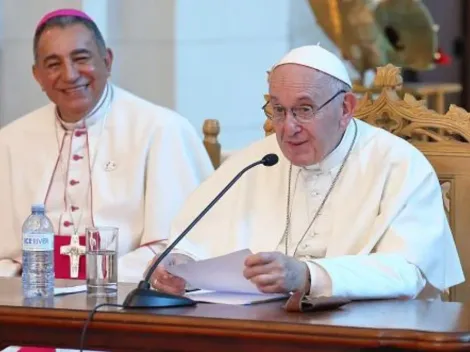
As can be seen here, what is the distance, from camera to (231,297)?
3.67 metres

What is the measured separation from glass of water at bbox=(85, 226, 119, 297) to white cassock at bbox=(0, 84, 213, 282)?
142cm

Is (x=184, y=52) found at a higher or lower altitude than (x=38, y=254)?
higher

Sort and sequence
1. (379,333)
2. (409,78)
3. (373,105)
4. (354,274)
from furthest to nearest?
(409,78), (373,105), (354,274), (379,333)

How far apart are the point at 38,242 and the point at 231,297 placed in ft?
1.90

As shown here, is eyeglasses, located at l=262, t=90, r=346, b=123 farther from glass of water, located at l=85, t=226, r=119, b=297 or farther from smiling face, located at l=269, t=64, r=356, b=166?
glass of water, located at l=85, t=226, r=119, b=297

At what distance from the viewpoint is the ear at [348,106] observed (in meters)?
4.20

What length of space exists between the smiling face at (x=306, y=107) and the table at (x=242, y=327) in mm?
671

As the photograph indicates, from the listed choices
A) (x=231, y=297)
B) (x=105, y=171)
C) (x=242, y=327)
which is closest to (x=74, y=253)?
(x=105, y=171)

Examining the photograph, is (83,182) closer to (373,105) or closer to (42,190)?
(42,190)

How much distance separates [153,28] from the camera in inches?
274

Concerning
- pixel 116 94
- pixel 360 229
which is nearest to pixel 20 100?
pixel 116 94

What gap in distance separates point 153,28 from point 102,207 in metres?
1.83

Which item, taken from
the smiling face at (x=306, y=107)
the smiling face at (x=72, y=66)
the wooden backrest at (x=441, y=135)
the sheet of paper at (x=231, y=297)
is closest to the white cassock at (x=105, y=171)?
the smiling face at (x=72, y=66)

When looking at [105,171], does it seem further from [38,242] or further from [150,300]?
[150,300]
